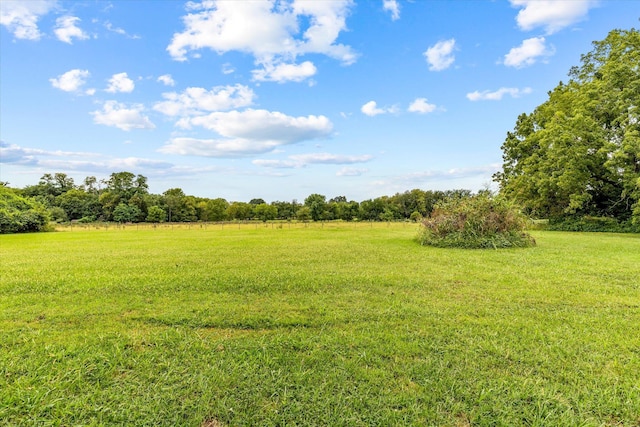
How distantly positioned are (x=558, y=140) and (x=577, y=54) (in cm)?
835

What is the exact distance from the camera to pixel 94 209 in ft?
191

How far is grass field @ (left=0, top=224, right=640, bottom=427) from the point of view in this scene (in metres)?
2.06

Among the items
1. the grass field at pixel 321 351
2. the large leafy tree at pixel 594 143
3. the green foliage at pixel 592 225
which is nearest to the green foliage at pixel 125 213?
the grass field at pixel 321 351

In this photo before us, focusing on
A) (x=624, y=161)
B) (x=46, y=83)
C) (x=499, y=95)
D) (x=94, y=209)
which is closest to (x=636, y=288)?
(x=499, y=95)

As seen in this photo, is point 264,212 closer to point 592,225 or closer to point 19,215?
point 19,215

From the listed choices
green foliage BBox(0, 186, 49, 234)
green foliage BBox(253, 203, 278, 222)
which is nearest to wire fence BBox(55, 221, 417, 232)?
green foliage BBox(0, 186, 49, 234)

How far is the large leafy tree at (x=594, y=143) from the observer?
16.0 m

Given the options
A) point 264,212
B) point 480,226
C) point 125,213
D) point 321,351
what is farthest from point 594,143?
point 125,213

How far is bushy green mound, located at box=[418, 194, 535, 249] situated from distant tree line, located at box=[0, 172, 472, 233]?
41258mm

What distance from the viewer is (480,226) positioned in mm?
11234

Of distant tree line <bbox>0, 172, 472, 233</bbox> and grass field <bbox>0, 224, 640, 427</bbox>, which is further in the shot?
distant tree line <bbox>0, 172, 472, 233</bbox>

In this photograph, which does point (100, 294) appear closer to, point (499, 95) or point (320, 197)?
point (499, 95)

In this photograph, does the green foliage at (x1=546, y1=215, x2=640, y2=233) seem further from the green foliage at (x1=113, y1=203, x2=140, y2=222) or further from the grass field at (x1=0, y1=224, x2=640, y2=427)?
the green foliage at (x1=113, y1=203, x2=140, y2=222)

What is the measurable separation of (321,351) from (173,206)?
207ft
